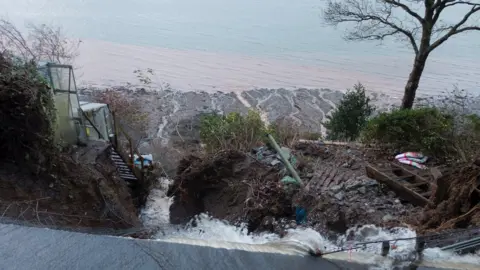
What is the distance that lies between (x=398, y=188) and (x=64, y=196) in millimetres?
6672

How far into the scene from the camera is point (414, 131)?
42.8 feet

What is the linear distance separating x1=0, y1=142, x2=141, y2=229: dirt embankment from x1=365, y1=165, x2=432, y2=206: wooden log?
5.46 metres

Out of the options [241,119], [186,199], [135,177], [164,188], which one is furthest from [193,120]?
[186,199]

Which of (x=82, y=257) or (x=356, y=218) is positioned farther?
(x=356, y=218)

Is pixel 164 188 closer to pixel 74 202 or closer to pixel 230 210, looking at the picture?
pixel 230 210

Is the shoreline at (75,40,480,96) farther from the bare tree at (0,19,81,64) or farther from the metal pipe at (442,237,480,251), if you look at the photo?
the metal pipe at (442,237,480,251)

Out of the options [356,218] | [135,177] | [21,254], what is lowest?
[135,177]

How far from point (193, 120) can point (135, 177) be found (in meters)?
12.8

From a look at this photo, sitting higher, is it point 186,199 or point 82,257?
point 82,257

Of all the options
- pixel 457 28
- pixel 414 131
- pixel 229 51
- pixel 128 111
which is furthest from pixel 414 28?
pixel 229 51

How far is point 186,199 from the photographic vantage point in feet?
38.1

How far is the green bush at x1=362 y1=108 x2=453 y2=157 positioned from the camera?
39.5 feet

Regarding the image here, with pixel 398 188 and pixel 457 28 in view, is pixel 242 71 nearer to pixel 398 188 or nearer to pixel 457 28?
pixel 457 28

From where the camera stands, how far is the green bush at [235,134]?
1538 centimetres
